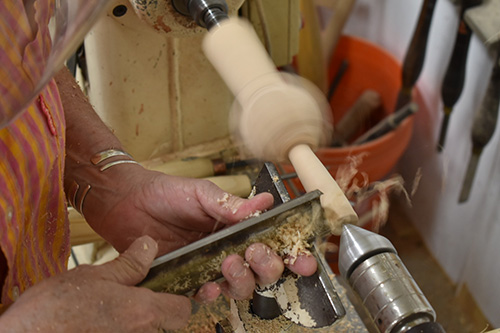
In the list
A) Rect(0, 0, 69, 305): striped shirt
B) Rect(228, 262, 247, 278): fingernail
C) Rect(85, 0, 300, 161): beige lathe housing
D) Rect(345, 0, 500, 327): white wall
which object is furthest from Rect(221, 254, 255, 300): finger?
Rect(345, 0, 500, 327): white wall

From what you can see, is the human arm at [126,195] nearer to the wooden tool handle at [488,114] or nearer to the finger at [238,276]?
the finger at [238,276]

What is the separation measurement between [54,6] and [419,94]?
137cm

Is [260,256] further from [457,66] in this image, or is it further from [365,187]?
[457,66]

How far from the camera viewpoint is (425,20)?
1.48 m

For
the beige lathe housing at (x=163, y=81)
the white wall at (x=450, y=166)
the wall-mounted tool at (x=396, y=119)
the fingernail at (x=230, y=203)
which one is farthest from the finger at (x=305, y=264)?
the wall-mounted tool at (x=396, y=119)

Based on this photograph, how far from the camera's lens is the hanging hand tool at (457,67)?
4.53 ft

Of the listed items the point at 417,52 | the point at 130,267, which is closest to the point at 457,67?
the point at 417,52

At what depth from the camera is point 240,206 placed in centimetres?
73

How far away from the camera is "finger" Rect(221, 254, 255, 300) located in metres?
0.67

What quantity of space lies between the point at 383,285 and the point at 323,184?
0.14 meters

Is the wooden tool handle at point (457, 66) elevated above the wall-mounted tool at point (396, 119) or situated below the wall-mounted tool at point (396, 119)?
above

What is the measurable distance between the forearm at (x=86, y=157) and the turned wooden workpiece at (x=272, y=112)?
0.30 m

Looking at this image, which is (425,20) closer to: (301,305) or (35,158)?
(301,305)

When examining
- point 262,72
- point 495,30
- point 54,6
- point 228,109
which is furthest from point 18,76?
point 495,30
